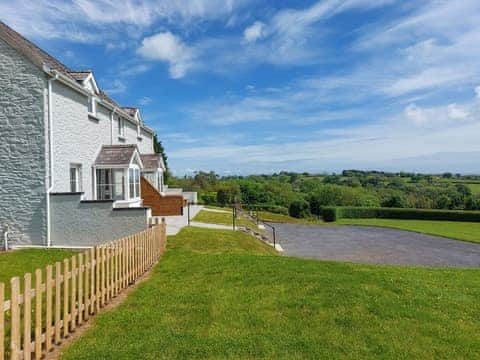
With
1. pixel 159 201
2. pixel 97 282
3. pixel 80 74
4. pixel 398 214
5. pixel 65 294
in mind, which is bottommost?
pixel 398 214

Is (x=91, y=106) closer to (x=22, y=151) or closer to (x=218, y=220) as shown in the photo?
(x=22, y=151)

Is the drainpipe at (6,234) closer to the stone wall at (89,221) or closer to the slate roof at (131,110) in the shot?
the stone wall at (89,221)

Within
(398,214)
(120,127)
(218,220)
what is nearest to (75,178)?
(120,127)

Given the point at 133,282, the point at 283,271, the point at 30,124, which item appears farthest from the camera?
the point at 30,124

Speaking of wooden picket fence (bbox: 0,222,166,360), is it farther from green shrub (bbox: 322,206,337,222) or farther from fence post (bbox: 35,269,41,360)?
green shrub (bbox: 322,206,337,222)

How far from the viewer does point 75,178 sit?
14.1m

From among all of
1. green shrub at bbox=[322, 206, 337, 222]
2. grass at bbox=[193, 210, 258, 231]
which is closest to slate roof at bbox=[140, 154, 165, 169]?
grass at bbox=[193, 210, 258, 231]

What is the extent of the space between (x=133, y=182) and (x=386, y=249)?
15881 millimetres

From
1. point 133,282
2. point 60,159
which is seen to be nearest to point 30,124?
point 60,159

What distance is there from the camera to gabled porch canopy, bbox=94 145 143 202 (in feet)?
51.8

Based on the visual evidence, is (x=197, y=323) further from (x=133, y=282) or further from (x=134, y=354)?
(x=133, y=282)

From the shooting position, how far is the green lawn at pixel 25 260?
8492 millimetres

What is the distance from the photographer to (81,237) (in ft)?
40.0

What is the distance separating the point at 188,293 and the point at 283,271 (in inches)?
113
